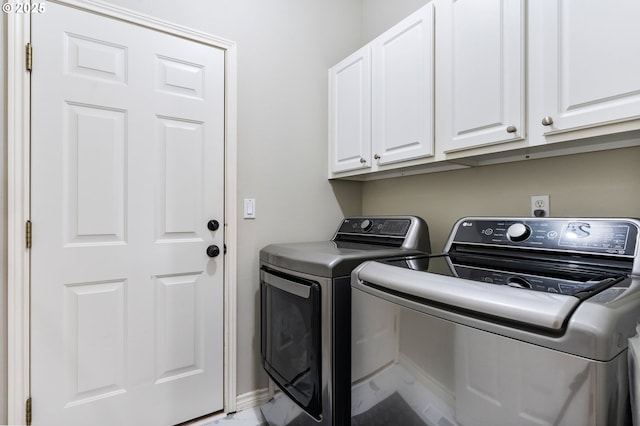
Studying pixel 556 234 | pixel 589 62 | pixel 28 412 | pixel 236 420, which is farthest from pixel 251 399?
pixel 589 62

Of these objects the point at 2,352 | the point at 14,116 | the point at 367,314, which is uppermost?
the point at 14,116

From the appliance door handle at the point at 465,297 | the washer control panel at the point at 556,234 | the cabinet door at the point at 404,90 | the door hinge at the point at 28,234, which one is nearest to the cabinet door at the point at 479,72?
the cabinet door at the point at 404,90

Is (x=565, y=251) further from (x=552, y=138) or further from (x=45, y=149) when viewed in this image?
(x=45, y=149)

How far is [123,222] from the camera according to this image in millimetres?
1577

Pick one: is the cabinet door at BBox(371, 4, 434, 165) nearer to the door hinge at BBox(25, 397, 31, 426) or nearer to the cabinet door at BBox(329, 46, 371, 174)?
the cabinet door at BBox(329, 46, 371, 174)

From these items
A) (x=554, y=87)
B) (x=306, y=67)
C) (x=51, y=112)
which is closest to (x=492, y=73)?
(x=554, y=87)

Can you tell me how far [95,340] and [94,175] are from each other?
2.46ft

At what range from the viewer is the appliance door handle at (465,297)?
26.0 inches

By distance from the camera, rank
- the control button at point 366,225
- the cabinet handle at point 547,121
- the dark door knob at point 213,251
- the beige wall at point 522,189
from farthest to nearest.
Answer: the control button at point 366,225, the dark door knob at point 213,251, the beige wall at point 522,189, the cabinet handle at point 547,121

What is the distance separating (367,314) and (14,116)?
1590mm

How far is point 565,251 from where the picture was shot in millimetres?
1108

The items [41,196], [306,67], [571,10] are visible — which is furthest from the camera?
[306,67]

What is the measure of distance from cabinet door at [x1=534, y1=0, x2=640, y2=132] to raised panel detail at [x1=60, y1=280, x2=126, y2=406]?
1.92 metres

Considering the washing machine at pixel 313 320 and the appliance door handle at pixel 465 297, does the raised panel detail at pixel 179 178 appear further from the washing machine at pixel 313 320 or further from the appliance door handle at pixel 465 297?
the appliance door handle at pixel 465 297
